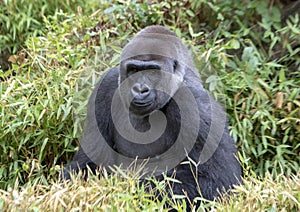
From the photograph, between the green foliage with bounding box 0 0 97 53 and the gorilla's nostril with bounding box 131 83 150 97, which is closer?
the gorilla's nostril with bounding box 131 83 150 97

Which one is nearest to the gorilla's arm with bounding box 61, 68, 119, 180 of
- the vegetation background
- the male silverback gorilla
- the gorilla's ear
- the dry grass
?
the male silverback gorilla

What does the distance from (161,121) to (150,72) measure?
1.01 feet

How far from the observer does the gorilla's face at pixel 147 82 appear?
3.56 meters

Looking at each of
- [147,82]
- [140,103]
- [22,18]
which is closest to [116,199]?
[140,103]

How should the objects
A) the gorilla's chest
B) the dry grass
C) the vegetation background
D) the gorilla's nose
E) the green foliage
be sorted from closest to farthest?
1. the dry grass
2. the gorilla's nose
3. the gorilla's chest
4. the vegetation background
5. the green foliage

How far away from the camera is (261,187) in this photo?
10.4ft

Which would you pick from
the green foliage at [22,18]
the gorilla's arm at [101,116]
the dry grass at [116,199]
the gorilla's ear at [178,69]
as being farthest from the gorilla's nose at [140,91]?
the green foliage at [22,18]

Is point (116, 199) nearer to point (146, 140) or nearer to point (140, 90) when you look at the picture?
point (140, 90)

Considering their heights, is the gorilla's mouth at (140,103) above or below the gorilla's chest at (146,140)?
above

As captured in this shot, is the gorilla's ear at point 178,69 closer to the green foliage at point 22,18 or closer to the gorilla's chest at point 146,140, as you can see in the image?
the gorilla's chest at point 146,140

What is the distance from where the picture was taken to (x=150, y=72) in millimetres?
3633

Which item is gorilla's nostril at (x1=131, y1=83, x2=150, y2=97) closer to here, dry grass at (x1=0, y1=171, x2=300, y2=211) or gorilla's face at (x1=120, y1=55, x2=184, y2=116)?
gorilla's face at (x1=120, y1=55, x2=184, y2=116)

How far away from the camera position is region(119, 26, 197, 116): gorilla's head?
3580 mm

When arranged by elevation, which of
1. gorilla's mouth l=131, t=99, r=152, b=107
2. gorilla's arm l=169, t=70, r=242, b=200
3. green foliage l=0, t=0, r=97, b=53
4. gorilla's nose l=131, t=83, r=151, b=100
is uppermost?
green foliage l=0, t=0, r=97, b=53
